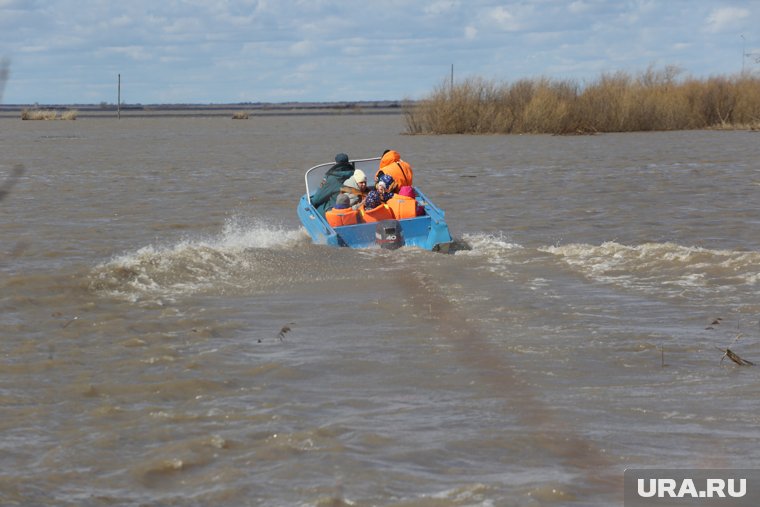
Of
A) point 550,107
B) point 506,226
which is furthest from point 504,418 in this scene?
point 550,107

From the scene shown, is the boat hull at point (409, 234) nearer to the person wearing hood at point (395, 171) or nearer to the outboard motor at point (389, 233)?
the outboard motor at point (389, 233)

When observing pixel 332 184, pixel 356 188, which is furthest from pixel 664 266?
pixel 332 184

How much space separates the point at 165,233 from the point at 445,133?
104 ft

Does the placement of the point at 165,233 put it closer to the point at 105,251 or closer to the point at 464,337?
the point at 105,251

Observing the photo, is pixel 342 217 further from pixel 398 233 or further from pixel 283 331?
pixel 283 331

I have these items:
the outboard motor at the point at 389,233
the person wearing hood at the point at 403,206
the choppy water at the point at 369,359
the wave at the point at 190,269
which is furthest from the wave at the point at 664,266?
the wave at the point at 190,269

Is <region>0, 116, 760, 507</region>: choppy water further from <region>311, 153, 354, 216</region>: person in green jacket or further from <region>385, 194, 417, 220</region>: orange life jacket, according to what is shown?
<region>311, 153, 354, 216</region>: person in green jacket

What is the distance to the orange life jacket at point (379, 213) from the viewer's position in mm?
14273

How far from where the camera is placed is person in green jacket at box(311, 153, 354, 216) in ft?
51.8

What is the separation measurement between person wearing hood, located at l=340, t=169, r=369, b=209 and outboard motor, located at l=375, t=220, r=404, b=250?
1.08m

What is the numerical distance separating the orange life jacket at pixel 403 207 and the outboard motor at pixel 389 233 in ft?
1.10

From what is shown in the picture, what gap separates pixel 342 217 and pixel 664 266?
166 inches

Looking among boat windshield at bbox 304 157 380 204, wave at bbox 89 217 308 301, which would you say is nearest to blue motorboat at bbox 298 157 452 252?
wave at bbox 89 217 308 301

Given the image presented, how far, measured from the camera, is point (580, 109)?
4766 centimetres
